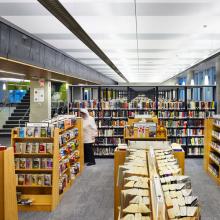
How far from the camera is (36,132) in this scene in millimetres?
6164

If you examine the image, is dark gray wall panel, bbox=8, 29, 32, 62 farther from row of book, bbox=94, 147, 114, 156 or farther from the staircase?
the staircase

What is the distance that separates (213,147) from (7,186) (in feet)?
18.7

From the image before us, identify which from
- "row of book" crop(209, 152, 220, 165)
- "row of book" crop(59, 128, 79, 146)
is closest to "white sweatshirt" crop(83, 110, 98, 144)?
"row of book" crop(59, 128, 79, 146)

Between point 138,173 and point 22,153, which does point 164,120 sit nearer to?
point 22,153

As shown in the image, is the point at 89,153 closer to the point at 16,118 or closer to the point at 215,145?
A: the point at 215,145

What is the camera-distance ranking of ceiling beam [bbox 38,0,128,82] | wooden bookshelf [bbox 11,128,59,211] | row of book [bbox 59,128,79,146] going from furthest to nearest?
row of book [bbox 59,128,79,146], wooden bookshelf [bbox 11,128,59,211], ceiling beam [bbox 38,0,128,82]

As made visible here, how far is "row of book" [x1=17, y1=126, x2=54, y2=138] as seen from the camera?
6.15 metres

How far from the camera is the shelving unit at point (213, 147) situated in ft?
26.0

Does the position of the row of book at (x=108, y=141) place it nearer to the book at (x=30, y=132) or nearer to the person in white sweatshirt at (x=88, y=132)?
the person in white sweatshirt at (x=88, y=132)

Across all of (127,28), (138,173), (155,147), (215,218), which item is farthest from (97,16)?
(215,218)

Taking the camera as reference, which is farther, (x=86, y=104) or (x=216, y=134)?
(x=86, y=104)

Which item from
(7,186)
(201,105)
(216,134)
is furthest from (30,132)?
(201,105)

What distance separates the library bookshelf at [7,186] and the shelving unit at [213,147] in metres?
5.11

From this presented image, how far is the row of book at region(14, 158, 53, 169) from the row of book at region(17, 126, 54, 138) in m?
0.45
